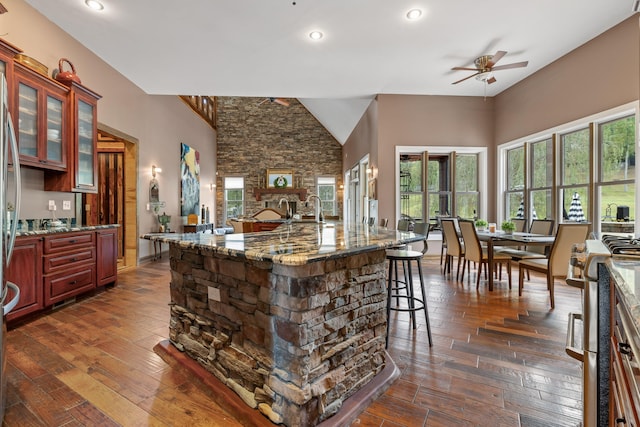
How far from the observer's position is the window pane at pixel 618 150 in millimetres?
3906

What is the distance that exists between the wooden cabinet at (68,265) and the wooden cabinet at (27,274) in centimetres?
7

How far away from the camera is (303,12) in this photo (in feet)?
11.8

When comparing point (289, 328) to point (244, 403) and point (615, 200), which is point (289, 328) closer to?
point (244, 403)

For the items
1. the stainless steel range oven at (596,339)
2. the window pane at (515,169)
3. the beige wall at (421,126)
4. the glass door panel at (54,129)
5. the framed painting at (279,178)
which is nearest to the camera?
the stainless steel range oven at (596,339)

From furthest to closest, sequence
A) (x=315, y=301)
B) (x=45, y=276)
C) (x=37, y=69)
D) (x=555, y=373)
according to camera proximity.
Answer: (x=37, y=69)
(x=45, y=276)
(x=555, y=373)
(x=315, y=301)

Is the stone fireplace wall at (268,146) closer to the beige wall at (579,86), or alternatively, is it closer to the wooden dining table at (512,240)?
the beige wall at (579,86)

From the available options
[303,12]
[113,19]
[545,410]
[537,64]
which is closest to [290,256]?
[545,410]

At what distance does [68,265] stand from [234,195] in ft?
27.8

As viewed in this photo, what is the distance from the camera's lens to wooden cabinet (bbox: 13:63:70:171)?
2932 mm

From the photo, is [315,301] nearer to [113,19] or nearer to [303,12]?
[303,12]

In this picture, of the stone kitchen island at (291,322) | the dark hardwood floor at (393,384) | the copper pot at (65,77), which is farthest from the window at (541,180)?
the copper pot at (65,77)

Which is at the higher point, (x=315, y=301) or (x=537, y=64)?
(x=537, y=64)

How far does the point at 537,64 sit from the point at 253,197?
9.15 m

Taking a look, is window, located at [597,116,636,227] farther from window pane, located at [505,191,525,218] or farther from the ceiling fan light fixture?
the ceiling fan light fixture
